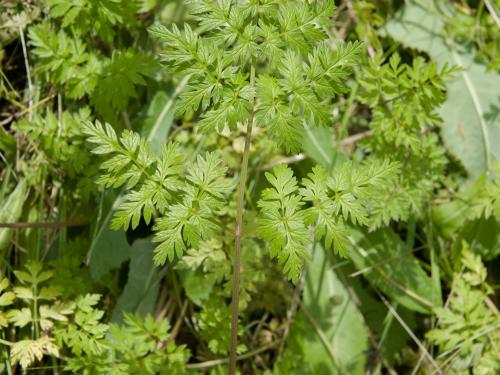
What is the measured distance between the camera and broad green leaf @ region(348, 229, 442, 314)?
306cm

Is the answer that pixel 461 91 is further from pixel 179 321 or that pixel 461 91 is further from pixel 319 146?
pixel 179 321

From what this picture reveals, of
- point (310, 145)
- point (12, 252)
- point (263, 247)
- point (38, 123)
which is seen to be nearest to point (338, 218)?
point (263, 247)

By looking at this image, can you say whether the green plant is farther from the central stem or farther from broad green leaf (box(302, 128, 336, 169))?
the central stem

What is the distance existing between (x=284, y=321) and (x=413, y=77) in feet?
4.73

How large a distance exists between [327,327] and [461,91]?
5.30 feet

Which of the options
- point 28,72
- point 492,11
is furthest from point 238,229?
point 492,11

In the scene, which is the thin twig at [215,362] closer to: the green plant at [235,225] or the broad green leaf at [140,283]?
the green plant at [235,225]

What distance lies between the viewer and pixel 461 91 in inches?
135

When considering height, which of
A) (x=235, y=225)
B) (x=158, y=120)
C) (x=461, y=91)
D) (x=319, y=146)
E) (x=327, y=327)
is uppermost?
(x=158, y=120)

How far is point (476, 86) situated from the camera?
345cm

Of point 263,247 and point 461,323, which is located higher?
point 263,247

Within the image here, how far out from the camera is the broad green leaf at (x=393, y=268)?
10.0 feet

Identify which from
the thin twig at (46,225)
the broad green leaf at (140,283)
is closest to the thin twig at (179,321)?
the broad green leaf at (140,283)

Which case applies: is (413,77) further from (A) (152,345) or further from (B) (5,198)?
(B) (5,198)
